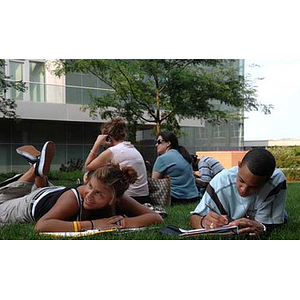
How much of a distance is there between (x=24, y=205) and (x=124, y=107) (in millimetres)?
2505

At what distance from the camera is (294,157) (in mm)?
5047

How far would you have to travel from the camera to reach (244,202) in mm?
2328

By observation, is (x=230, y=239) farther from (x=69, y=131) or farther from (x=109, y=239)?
(x=69, y=131)

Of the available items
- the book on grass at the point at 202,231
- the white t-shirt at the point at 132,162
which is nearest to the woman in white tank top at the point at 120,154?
the white t-shirt at the point at 132,162

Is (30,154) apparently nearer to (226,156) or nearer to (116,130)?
(116,130)

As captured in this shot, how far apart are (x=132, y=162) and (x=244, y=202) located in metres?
1.20

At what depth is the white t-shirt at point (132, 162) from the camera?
3198 mm

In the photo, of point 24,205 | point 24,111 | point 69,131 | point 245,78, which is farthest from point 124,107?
point 24,205

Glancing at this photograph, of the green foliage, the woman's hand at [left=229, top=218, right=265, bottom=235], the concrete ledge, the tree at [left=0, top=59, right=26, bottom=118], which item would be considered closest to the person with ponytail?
the concrete ledge

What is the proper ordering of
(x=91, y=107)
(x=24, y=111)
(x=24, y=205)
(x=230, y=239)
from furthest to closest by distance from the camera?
(x=91, y=107) < (x=24, y=111) < (x=24, y=205) < (x=230, y=239)

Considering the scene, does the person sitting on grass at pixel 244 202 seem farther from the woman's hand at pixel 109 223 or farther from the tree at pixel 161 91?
the tree at pixel 161 91

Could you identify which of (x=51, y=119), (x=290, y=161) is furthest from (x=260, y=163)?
(x=290, y=161)

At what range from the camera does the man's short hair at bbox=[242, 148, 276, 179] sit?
2096 millimetres
